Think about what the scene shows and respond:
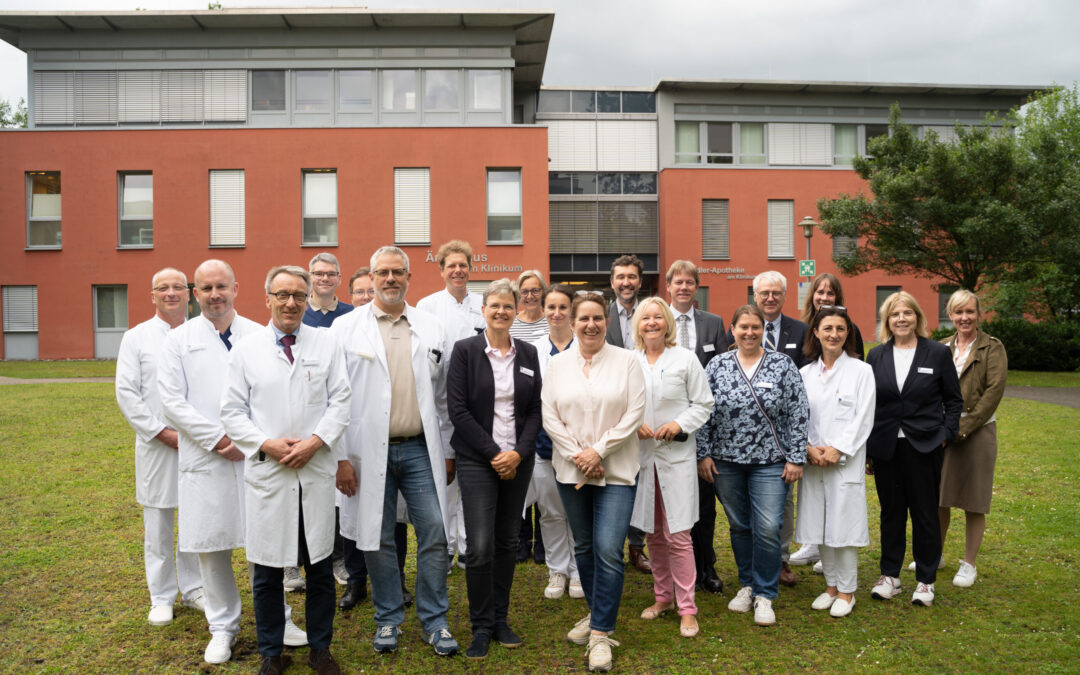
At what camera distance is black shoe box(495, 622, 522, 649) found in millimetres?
4633

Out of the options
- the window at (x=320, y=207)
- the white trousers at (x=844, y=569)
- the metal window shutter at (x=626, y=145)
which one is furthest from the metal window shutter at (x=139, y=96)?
the white trousers at (x=844, y=569)

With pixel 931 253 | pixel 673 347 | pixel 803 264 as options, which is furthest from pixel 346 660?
pixel 931 253

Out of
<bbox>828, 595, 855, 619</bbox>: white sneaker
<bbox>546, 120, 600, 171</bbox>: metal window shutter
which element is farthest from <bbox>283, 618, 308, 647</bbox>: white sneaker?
<bbox>546, 120, 600, 171</bbox>: metal window shutter

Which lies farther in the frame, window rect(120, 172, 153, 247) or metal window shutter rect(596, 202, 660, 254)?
metal window shutter rect(596, 202, 660, 254)

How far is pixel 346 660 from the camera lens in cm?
444

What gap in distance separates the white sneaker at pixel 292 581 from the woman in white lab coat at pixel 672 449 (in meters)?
2.70

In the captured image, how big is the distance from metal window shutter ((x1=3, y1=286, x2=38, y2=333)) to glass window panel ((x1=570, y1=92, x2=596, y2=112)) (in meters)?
21.7

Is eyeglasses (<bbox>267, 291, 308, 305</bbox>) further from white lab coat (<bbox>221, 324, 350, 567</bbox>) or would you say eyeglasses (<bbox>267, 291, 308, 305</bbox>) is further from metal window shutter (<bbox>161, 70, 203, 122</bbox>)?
metal window shutter (<bbox>161, 70, 203, 122</bbox>)

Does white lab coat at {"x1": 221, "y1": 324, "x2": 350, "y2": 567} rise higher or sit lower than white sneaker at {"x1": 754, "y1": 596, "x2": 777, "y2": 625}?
higher

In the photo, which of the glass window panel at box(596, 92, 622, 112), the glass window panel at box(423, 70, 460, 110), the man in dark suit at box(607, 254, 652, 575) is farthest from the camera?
the glass window panel at box(596, 92, 622, 112)

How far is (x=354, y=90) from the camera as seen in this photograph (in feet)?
87.1

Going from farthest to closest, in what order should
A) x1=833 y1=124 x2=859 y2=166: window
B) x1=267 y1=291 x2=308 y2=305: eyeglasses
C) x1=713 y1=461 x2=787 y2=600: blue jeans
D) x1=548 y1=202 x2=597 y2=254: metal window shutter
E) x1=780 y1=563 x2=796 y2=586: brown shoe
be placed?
x1=833 y1=124 x2=859 y2=166: window
x1=548 y1=202 x2=597 y2=254: metal window shutter
x1=780 y1=563 x2=796 y2=586: brown shoe
x1=713 y1=461 x2=787 y2=600: blue jeans
x1=267 y1=291 x2=308 y2=305: eyeglasses

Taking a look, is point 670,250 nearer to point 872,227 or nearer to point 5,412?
point 872,227

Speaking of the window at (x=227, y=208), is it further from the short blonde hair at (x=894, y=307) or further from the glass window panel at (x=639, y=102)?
the short blonde hair at (x=894, y=307)
